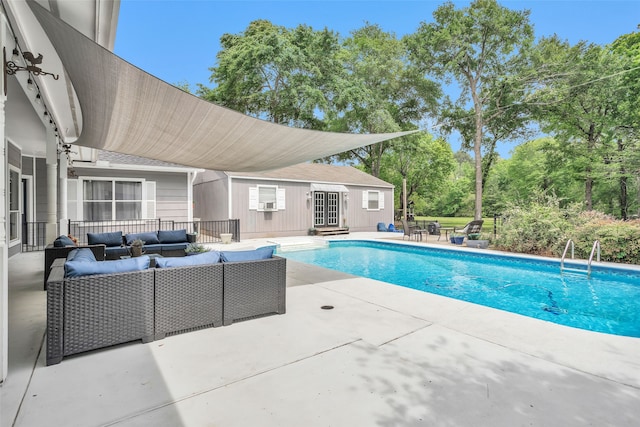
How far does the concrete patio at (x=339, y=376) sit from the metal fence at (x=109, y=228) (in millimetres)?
6174

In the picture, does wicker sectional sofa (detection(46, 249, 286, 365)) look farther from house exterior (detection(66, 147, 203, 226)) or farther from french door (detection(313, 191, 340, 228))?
french door (detection(313, 191, 340, 228))

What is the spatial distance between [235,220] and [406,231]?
20.6ft

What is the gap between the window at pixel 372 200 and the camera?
16.5m

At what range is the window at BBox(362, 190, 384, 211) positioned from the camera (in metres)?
16.5

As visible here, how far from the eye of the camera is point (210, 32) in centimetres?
1903

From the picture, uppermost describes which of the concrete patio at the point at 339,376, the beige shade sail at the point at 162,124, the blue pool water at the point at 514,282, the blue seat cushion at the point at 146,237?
the beige shade sail at the point at 162,124

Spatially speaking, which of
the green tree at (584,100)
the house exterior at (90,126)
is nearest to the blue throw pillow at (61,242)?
the house exterior at (90,126)

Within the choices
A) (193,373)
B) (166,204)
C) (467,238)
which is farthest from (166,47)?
(193,373)

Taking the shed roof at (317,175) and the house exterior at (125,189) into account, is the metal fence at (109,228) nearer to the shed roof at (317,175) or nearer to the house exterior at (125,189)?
the house exterior at (125,189)

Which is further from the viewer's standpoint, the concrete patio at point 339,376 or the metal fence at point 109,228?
the metal fence at point 109,228

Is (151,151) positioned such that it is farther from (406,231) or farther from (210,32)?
(210,32)

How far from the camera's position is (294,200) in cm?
1410

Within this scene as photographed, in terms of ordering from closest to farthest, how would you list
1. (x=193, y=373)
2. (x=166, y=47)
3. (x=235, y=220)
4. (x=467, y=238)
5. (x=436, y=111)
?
(x=193, y=373)
(x=467, y=238)
(x=235, y=220)
(x=166, y=47)
(x=436, y=111)

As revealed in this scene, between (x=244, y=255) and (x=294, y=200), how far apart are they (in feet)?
34.3
